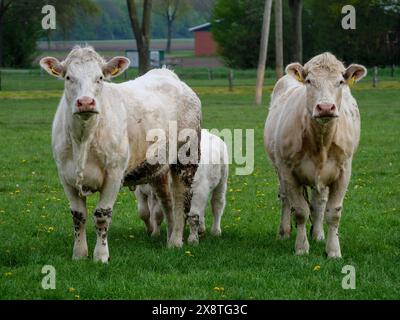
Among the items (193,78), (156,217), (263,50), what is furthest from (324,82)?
(193,78)

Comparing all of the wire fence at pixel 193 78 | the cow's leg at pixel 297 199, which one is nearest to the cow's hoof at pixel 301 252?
the cow's leg at pixel 297 199

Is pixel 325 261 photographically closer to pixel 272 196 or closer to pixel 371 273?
pixel 371 273

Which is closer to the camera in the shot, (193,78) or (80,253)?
(80,253)

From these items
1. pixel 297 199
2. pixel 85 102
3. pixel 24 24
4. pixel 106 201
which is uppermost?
pixel 24 24

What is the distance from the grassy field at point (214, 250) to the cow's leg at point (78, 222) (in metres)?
0.19

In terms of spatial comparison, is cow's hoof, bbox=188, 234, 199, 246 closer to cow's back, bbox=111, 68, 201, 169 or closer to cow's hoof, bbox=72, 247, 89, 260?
cow's back, bbox=111, 68, 201, 169

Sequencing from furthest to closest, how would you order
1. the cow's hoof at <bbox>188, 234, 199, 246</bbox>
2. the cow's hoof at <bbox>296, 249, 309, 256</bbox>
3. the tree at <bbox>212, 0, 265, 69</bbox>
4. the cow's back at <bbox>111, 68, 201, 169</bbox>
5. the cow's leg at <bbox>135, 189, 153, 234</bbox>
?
the tree at <bbox>212, 0, 265, 69</bbox> < the cow's leg at <bbox>135, 189, 153, 234</bbox> < the cow's hoof at <bbox>188, 234, 199, 246</bbox> < the cow's back at <bbox>111, 68, 201, 169</bbox> < the cow's hoof at <bbox>296, 249, 309, 256</bbox>

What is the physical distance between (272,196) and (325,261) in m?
4.94

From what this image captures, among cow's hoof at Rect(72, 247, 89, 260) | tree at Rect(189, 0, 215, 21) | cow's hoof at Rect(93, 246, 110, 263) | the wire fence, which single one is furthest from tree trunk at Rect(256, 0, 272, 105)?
tree at Rect(189, 0, 215, 21)

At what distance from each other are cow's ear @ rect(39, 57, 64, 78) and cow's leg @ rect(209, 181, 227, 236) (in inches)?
122

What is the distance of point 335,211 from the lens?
9875 millimetres

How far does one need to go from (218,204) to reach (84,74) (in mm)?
3311

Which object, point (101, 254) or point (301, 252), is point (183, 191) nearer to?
point (301, 252)

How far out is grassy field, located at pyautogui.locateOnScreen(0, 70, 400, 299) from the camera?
26.3 ft
